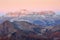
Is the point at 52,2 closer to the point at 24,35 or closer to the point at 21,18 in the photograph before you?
the point at 21,18

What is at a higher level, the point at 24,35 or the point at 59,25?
the point at 59,25

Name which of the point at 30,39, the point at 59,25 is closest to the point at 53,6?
the point at 59,25

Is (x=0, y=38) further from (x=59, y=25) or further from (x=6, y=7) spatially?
(x=59, y=25)

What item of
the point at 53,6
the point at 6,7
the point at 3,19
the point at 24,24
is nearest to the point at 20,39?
the point at 24,24

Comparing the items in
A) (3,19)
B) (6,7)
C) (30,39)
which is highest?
(6,7)
